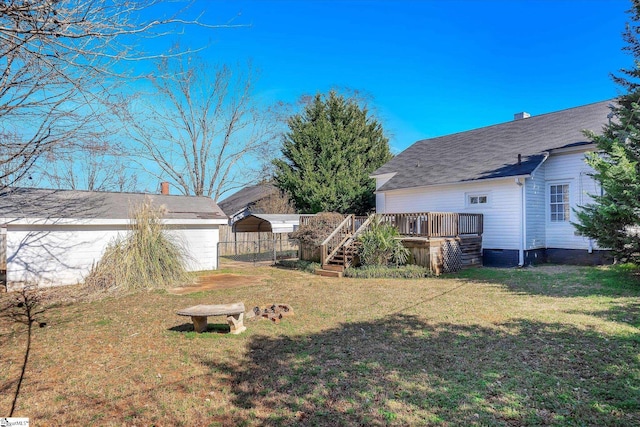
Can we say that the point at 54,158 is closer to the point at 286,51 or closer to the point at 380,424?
the point at 380,424

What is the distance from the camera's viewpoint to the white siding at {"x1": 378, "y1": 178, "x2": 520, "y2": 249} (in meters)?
12.8

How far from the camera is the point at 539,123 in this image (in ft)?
51.2

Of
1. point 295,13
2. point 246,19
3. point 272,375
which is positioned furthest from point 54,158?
point 295,13

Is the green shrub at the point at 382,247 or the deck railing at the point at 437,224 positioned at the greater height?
the deck railing at the point at 437,224

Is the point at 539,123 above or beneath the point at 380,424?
above

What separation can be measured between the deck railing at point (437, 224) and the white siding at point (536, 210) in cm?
163

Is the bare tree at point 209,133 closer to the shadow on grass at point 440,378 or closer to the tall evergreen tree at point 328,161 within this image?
the tall evergreen tree at point 328,161

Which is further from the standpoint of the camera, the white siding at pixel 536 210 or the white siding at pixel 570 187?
the white siding at pixel 536 210

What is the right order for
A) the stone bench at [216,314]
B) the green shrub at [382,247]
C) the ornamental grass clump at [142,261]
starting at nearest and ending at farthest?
the stone bench at [216,314], the ornamental grass clump at [142,261], the green shrub at [382,247]

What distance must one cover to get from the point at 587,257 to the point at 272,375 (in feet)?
41.8

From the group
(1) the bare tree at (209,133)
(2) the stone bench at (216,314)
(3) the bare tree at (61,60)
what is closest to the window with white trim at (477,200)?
(2) the stone bench at (216,314)

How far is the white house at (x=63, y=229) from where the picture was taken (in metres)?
10.3

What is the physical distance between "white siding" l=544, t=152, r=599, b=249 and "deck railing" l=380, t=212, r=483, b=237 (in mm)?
2573

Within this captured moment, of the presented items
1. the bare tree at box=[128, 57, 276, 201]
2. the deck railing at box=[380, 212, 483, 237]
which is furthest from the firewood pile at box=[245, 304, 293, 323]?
the bare tree at box=[128, 57, 276, 201]
